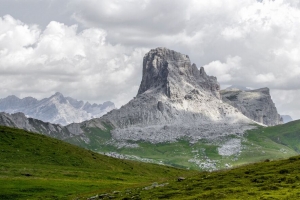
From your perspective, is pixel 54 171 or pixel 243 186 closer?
pixel 243 186

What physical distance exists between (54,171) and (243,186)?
67.7 metres

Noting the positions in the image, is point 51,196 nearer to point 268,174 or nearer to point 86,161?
point 268,174

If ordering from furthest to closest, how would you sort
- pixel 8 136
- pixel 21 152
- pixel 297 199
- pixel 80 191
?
1. pixel 8 136
2. pixel 21 152
3. pixel 80 191
4. pixel 297 199

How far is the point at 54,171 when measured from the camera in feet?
376

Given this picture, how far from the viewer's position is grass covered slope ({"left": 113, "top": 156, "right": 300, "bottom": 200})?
51.6m

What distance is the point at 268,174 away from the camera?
2594 inches

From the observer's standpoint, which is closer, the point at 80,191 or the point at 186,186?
the point at 186,186

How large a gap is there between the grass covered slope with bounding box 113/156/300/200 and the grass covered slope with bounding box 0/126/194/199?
59.8 ft

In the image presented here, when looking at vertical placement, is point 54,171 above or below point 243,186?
above

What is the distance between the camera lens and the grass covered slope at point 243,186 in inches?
2032

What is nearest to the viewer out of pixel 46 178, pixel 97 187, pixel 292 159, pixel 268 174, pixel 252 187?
pixel 252 187

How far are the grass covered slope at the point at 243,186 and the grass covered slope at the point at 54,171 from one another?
18.2m

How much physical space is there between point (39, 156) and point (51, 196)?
188 ft

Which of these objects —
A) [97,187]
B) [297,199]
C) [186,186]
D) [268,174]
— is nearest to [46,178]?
[97,187]
